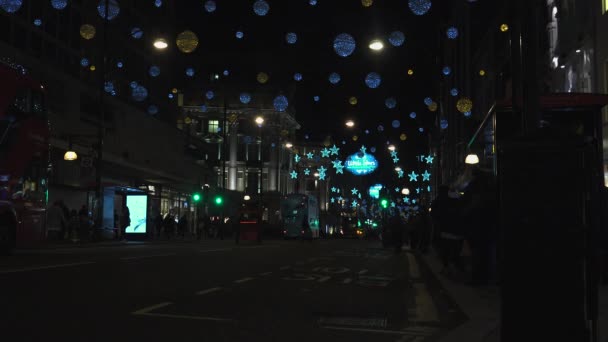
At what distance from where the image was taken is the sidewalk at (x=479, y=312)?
7008 millimetres

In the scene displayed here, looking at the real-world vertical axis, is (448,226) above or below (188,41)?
below

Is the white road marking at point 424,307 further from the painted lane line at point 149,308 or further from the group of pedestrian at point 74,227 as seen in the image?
the group of pedestrian at point 74,227

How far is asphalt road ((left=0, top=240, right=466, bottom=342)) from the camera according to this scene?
707 cm

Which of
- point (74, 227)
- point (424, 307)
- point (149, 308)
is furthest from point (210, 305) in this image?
point (74, 227)

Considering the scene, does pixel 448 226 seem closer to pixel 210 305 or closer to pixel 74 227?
pixel 210 305

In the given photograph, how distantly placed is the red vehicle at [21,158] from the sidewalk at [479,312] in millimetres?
10174

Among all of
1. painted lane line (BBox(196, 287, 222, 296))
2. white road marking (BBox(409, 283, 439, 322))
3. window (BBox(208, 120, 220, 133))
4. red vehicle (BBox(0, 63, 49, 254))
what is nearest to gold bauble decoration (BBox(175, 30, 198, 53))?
red vehicle (BBox(0, 63, 49, 254))

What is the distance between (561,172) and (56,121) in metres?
35.4

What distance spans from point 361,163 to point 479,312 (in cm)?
4767

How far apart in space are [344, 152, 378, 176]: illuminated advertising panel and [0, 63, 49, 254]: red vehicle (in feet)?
122

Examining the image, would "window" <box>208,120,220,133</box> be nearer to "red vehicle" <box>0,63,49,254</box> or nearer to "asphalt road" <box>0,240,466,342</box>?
"red vehicle" <box>0,63,49,254</box>

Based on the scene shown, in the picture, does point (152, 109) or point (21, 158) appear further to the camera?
point (152, 109)

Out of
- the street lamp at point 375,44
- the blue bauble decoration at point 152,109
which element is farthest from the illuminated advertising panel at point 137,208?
the blue bauble decoration at point 152,109

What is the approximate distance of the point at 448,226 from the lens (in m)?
13.7
